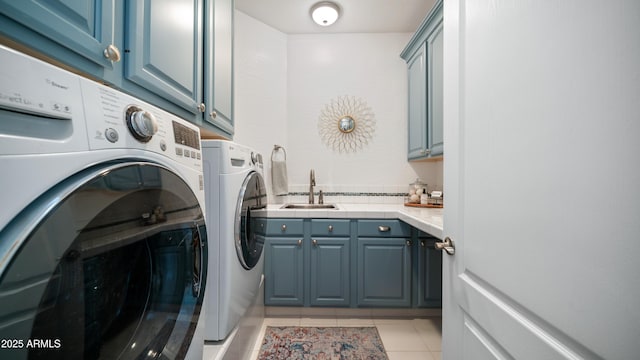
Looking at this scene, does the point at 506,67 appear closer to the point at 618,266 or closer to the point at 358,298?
the point at 618,266

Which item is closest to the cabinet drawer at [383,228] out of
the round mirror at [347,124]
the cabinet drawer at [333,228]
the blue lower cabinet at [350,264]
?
the blue lower cabinet at [350,264]

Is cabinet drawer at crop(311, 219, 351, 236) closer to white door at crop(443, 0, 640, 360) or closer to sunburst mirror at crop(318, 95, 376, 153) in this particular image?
sunburst mirror at crop(318, 95, 376, 153)

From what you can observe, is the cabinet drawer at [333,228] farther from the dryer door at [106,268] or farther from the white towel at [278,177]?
the dryer door at [106,268]

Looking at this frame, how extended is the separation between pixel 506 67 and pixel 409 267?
158 centimetres

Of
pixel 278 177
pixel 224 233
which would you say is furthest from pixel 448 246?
pixel 278 177

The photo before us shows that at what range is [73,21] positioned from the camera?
0.51 meters

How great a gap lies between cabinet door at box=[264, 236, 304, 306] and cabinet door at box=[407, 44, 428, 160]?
1.33 meters

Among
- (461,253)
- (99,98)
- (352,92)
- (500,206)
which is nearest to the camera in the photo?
(99,98)

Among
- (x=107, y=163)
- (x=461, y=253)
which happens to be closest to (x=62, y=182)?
(x=107, y=163)

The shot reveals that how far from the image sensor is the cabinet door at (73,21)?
0.43 meters

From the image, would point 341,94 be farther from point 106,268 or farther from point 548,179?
point 106,268

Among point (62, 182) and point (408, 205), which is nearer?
point (62, 182)

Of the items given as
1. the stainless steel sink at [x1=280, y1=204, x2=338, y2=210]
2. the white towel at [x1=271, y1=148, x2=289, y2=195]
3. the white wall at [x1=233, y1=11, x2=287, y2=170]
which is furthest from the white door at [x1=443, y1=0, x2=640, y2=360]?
the white wall at [x1=233, y1=11, x2=287, y2=170]

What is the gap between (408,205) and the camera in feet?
6.97
